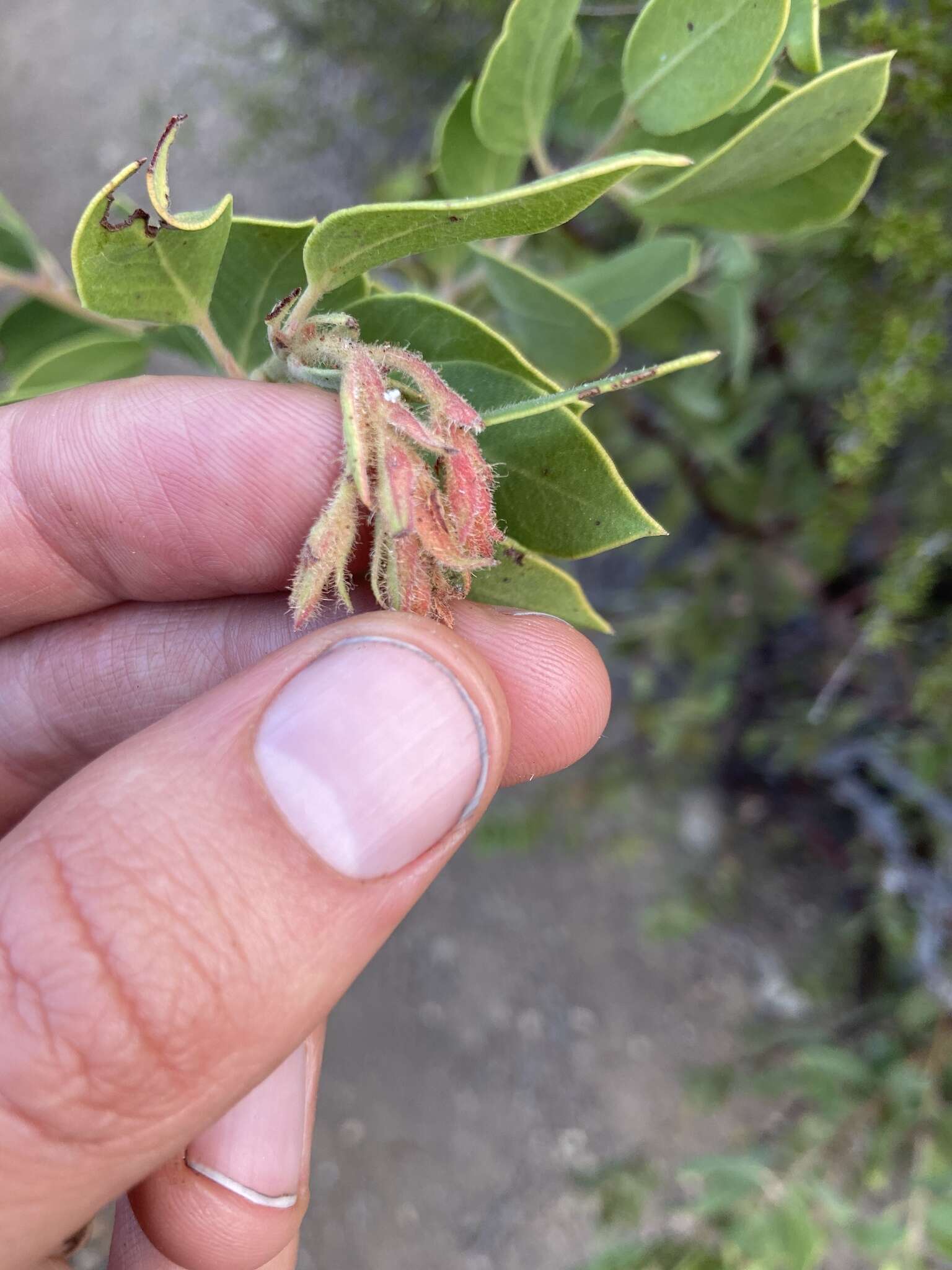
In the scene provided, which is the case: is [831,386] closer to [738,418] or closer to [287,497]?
[738,418]

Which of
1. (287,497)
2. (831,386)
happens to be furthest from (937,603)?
(287,497)

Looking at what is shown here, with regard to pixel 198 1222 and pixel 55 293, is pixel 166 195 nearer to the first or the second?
pixel 55 293

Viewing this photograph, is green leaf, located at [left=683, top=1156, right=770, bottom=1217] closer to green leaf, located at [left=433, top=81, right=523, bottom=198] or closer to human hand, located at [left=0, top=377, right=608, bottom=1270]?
human hand, located at [left=0, top=377, right=608, bottom=1270]

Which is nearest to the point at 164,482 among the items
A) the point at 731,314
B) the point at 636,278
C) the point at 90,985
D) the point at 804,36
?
the point at 90,985

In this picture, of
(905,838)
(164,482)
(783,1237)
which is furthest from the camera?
(905,838)

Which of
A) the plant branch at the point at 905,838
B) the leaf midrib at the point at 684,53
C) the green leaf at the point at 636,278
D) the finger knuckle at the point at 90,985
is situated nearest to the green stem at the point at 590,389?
the leaf midrib at the point at 684,53

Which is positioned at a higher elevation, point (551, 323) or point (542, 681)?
point (551, 323)
